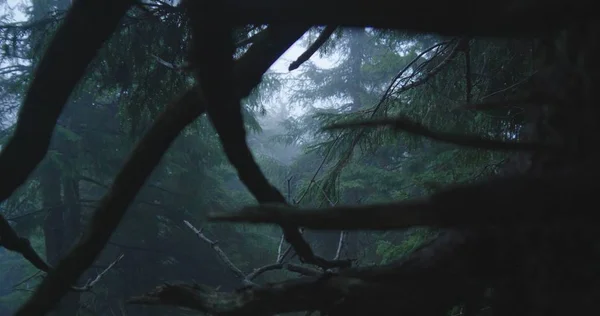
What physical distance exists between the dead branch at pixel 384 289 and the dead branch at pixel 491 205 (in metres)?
0.27

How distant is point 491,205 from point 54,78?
49.6 inches

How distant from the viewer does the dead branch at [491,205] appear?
22.0 inches

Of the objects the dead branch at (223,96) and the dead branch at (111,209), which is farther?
the dead branch at (111,209)

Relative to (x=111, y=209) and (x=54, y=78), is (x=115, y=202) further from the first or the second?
(x=54, y=78)

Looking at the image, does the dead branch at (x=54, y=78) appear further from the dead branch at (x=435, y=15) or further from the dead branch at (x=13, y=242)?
the dead branch at (x=435, y=15)

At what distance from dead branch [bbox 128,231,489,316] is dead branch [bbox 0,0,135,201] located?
0.76 meters

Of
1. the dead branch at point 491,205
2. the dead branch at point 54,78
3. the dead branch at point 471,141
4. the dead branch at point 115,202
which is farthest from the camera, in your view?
the dead branch at point 54,78

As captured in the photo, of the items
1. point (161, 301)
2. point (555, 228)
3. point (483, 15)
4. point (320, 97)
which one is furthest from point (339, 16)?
point (320, 97)

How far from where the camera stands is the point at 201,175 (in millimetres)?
11188

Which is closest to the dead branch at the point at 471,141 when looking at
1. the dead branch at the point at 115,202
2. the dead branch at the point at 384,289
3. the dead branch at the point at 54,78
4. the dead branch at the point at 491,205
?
the dead branch at the point at 491,205

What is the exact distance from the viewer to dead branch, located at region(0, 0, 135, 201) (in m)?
1.17

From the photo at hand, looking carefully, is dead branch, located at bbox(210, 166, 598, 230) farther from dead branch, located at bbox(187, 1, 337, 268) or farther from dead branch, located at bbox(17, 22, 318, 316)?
dead branch, located at bbox(17, 22, 318, 316)

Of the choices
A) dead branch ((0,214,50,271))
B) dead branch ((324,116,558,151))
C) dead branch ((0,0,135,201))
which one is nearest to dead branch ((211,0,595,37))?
dead branch ((324,116,558,151))

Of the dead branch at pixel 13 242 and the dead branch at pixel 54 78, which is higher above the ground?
the dead branch at pixel 54 78
